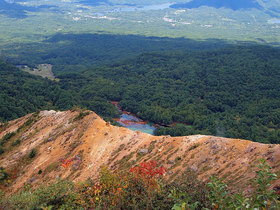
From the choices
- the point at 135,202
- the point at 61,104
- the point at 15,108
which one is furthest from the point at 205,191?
the point at 61,104

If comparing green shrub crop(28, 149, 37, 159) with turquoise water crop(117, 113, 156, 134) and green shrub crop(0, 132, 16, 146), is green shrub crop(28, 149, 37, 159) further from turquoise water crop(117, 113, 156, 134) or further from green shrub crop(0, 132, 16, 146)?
turquoise water crop(117, 113, 156, 134)

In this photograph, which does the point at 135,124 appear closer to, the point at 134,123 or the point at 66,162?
the point at 134,123

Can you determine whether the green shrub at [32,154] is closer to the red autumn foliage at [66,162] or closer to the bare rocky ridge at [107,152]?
the bare rocky ridge at [107,152]

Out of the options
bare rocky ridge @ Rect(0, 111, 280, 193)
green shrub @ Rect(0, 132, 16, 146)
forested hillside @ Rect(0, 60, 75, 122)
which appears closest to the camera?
bare rocky ridge @ Rect(0, 111, 280, 193)

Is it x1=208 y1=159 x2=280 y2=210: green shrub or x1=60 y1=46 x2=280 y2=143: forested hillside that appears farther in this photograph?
x1=60 y1=46 x2=280 y2=143: forested hillside

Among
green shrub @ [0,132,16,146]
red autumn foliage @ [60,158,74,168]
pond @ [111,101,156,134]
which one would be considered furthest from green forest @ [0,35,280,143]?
red autumn foliage @ [60,158,74,168]

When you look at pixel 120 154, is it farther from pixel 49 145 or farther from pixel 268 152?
pixel 268 152
